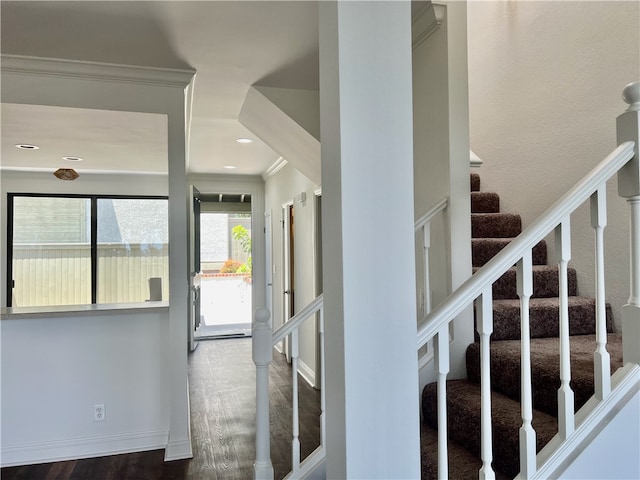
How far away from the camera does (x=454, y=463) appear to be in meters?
1.70

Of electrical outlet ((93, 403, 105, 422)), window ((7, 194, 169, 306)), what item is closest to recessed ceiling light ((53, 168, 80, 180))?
window ((7, 194, 169, 306))

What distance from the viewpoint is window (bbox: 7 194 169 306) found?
221 inches

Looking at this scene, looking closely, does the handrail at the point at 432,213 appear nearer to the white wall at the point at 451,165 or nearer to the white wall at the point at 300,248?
the white wall at the point at 451,165

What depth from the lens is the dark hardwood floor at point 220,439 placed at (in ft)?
8.87

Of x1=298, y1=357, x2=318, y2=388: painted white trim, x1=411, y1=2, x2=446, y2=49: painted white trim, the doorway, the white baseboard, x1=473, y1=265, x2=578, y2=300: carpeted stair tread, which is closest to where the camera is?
x1=411, y1=2, x2=446, y2=49: painted white trim

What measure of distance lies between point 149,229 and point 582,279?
4613 mm

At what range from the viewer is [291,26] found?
2.38 metres

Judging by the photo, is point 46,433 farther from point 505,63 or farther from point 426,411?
point 505,63

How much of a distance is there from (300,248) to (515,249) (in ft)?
13.2

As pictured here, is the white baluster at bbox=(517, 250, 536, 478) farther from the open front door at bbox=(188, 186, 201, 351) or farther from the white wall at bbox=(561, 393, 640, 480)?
the open front door at bbox=(188, 186, 201, 351)

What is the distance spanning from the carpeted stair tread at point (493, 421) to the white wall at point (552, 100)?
40.4 inches

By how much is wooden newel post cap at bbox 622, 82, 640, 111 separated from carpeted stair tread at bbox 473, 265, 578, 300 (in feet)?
4.00

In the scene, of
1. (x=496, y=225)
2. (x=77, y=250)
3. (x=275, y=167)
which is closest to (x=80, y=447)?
(x=496, y=225)

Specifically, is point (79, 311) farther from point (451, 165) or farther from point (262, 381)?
point (451, 165)
